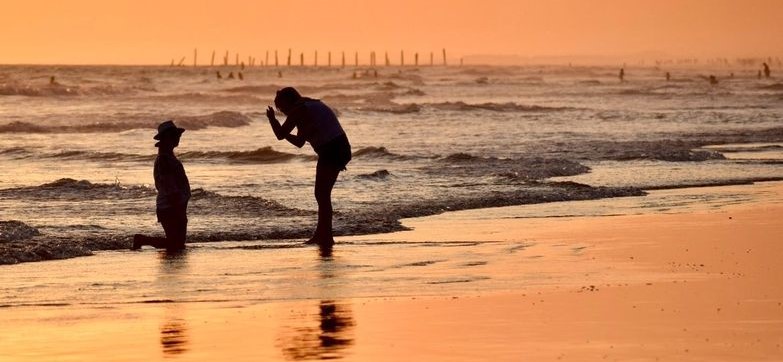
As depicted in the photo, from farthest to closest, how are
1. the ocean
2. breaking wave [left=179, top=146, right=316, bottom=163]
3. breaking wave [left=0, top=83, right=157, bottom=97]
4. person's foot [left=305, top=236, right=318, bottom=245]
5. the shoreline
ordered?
breaking wave [left=0, top=83, right=157, bottom=97], breaking wave [left=179, top=146, right=316, bottom=163], the ocean, person's foot [left=305, top=236, right=318, bottom=245], the shoreline

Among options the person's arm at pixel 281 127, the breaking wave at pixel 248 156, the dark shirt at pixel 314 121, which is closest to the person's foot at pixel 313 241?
the dark shirt at pixel 314 121

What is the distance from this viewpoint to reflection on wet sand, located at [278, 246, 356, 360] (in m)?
8.88

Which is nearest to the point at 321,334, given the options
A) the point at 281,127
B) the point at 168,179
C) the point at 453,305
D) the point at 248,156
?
the point at 453,305

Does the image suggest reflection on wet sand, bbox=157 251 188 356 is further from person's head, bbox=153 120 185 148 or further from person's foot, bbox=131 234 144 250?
person's head, bbox=153 120 185 148

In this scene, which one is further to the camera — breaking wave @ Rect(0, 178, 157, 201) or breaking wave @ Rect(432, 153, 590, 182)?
breaking wave @ Rect(432, 153, 590, 182)

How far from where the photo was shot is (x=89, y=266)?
13008 mm

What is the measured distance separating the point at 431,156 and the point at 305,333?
64.7ft

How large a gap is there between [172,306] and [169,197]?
390 centimetres

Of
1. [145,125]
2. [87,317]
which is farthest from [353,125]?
[87,317]

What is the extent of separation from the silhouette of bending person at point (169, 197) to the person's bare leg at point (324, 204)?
125 centimetres

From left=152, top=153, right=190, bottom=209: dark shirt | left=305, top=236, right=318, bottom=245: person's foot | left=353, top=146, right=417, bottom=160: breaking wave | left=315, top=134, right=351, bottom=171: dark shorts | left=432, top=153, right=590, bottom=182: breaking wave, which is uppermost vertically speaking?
left=315, top=134, right=351, bottom=171: dark shorts

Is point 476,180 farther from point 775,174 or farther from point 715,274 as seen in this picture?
point 715,274

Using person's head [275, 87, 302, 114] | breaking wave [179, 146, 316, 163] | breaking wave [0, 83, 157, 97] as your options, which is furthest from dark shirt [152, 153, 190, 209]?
breaking wave [0, 83, 157, 97]

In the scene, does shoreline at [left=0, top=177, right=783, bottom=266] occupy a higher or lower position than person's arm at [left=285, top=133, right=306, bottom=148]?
lower
